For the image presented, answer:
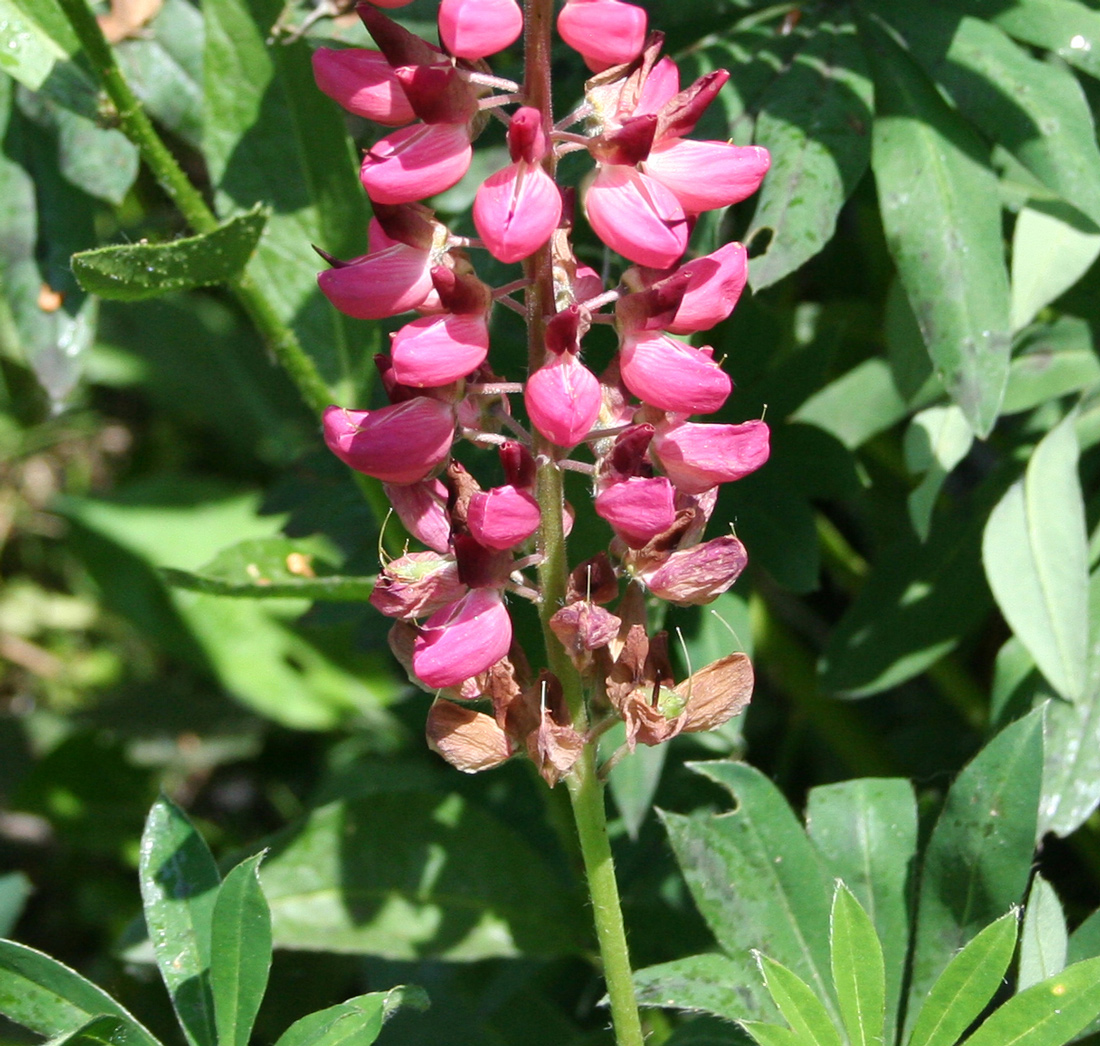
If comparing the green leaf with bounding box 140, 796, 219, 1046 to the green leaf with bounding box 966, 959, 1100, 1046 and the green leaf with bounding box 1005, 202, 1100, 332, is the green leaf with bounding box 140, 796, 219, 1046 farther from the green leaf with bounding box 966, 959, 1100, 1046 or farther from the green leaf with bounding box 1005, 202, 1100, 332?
the green leaf with bounding box 1005, 202, 1100, 332

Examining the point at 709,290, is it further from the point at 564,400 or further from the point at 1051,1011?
the point at 1051,1011

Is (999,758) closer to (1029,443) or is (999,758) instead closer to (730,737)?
(730,737)

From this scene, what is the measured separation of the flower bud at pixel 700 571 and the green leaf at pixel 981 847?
34cm

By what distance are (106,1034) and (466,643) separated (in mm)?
405

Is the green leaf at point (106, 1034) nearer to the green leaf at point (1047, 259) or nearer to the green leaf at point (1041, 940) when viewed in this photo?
the green leaf at point (1041, 940)

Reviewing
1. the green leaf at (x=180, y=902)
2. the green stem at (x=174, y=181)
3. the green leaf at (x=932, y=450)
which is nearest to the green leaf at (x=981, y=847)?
the green leaf at (x=932, y=450)

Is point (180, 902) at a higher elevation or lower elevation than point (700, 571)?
lower

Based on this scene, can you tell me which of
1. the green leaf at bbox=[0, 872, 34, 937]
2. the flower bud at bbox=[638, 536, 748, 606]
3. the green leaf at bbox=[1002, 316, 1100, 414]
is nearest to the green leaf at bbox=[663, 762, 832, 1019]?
the flower bud at bbox=[638, 536, 748, 606]

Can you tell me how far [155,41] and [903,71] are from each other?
35.4 inches

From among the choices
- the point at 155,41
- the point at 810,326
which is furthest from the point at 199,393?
the point at 810,326

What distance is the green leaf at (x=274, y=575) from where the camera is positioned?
123 cm

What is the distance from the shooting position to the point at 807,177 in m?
1.18

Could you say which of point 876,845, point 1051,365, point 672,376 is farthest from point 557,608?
point 1051,365

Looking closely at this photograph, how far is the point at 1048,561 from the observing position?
1.22 meters
